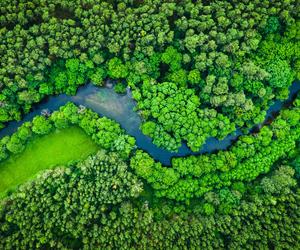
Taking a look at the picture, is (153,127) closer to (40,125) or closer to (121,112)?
(121,112)

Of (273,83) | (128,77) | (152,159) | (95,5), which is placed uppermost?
(95,5)

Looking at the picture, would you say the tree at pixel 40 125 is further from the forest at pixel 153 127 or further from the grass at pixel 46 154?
the grass at pixel 46 154

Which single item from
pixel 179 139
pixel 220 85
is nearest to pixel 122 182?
pixel 179 139

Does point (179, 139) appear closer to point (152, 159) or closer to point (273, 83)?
point (152, 159)

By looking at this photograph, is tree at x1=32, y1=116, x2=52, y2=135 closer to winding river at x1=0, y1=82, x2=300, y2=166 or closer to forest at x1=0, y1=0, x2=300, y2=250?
forest at x1=0, y1=0, x2=300, y2=250

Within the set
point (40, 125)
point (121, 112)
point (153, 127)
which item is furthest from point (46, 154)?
point (153, 127)

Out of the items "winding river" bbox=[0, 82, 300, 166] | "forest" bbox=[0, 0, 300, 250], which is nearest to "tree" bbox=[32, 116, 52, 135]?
"forest" bbox=[0, 0, 300, 250]
